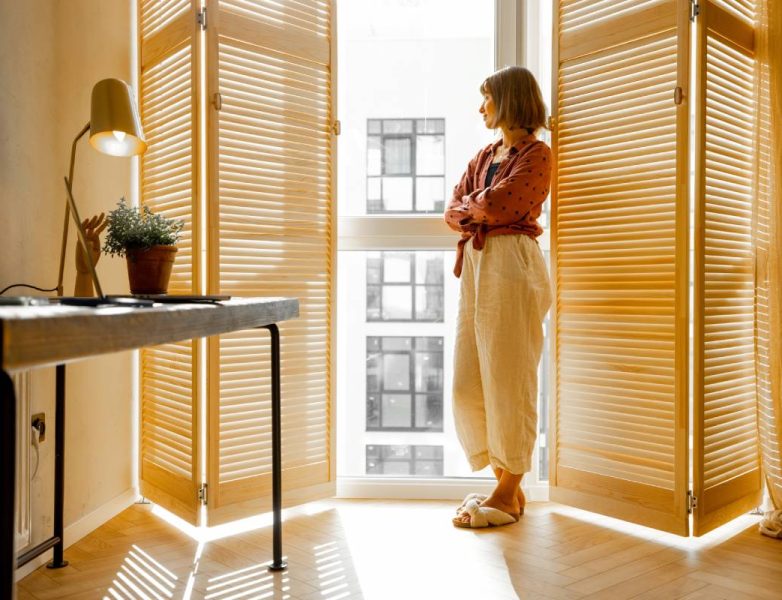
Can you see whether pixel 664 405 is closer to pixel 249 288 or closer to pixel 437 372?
pixel 437 372

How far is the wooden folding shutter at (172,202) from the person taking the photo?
225cm

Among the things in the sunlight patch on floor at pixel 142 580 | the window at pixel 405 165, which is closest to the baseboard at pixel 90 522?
the sunlight patch on floor at pixel 142 580

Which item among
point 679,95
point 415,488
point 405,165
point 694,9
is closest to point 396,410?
point 415,488

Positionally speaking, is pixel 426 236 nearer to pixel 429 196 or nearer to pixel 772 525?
pixel 429 196

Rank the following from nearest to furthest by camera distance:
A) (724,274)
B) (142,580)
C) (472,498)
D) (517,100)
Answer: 1. (142,580)
2. (724,274)
3. (517,100)
4. (472,498)

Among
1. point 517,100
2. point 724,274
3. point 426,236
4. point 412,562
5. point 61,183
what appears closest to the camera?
point 412,562

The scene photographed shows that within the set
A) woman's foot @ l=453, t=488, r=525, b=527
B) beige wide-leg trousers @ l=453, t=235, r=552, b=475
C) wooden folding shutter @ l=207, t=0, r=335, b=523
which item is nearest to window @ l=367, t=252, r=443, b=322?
wooden folding shutter @ l=207, t=0, r=335, b=523

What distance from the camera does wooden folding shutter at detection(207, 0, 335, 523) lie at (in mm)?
2258

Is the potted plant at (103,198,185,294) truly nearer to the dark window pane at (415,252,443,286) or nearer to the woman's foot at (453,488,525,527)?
the dark window pane at (415,252,443,286)

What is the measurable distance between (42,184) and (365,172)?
112 centimetres

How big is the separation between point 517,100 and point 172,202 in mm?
1163

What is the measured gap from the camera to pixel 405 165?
2705mm

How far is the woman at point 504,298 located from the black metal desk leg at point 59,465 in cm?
116

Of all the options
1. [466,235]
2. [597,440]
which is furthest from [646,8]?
[597,440]
